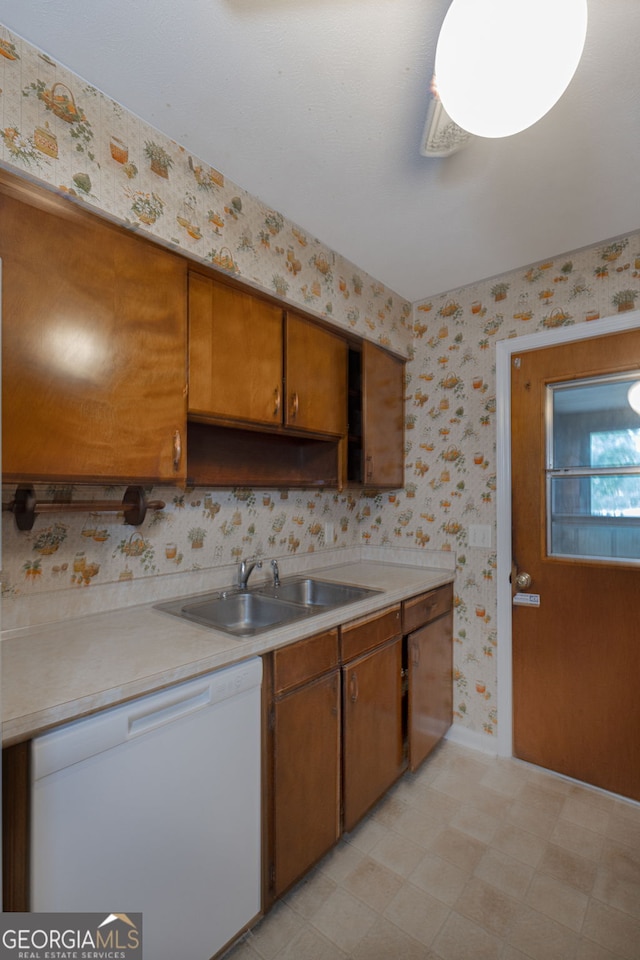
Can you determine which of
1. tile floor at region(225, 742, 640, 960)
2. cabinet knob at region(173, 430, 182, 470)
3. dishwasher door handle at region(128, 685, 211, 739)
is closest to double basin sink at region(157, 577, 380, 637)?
dishwasher door handle at region(128, 685, 211, 739)

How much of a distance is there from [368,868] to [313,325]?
2.23 metres

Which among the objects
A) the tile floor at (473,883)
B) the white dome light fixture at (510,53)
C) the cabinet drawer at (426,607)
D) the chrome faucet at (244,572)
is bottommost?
the tile floor at (473,883)

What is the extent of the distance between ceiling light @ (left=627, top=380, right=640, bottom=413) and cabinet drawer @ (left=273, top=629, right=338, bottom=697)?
168 centimetres

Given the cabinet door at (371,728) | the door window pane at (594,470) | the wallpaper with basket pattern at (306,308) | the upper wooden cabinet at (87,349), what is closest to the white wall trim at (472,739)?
the wallpaper with basket pattern at (306,308)

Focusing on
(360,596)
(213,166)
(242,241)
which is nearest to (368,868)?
(360,596)

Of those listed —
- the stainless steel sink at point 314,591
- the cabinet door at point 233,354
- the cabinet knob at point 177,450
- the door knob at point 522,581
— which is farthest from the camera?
the door knob at point 522,581

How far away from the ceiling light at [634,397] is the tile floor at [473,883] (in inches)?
70.6

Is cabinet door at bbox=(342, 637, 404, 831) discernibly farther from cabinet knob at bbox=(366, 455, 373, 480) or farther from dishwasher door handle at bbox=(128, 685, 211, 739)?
cabinet knob at bbox=(366, 455, 373, 480)

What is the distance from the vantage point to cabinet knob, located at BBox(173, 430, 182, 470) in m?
1.46

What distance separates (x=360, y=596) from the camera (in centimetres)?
197

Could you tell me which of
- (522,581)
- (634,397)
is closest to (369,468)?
(522,581)

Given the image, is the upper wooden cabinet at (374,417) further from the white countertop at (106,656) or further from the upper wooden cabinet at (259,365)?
the white countertop at (106,656)

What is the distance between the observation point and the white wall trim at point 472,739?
2385mm

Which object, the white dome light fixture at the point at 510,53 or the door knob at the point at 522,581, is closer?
the white dome light fixture at the point at 510,53
